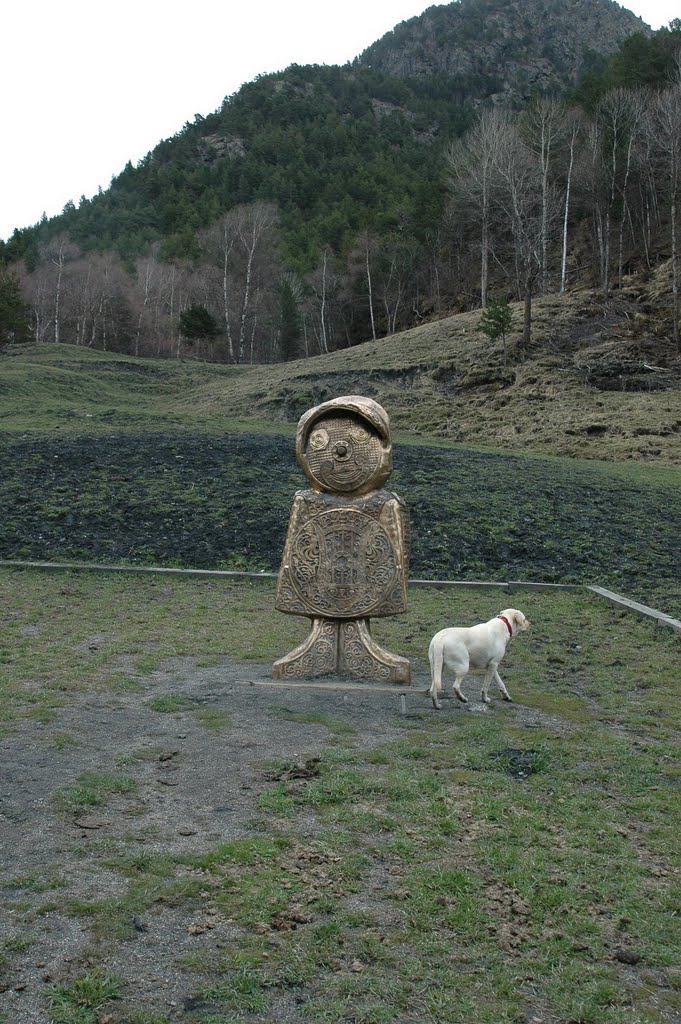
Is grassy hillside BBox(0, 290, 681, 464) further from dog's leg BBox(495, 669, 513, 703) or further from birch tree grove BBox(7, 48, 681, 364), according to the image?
dog's leg BBox(495, 669, 513, 703)

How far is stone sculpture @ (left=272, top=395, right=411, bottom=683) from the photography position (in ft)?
25.4

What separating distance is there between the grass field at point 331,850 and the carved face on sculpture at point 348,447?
6.30ft

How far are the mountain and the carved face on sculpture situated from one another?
148 meters

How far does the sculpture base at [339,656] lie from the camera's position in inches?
305

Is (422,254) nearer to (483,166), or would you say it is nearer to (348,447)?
(483,166)

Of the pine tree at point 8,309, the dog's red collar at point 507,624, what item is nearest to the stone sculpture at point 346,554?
the dog's red collar at point 507,624

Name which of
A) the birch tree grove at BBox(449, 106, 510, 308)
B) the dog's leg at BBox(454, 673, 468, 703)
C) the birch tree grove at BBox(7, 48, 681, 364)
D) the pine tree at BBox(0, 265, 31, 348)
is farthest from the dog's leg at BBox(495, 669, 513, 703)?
the birch tree grove at BBox(449, 106, 510, 308)

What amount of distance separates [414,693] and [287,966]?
425 centimetres

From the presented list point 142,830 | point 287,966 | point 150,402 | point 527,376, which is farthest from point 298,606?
point 150,402

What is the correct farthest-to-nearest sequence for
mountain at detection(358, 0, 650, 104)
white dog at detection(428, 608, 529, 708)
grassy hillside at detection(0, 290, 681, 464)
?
mountain at detection(358, 0, 650, 104), grassy hillside at detection(0, 290, 681, 464), white dog at detection(428, 608, 529, 708)

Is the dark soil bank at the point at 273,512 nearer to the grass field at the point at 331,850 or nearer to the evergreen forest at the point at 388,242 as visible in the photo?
the grass field at the point at 331,850

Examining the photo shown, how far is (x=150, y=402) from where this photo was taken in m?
37.0

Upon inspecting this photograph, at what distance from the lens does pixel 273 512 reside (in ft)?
51.8

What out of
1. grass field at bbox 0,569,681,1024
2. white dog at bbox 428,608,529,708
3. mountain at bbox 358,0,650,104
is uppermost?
mountain at bbox 358,0,650,104
